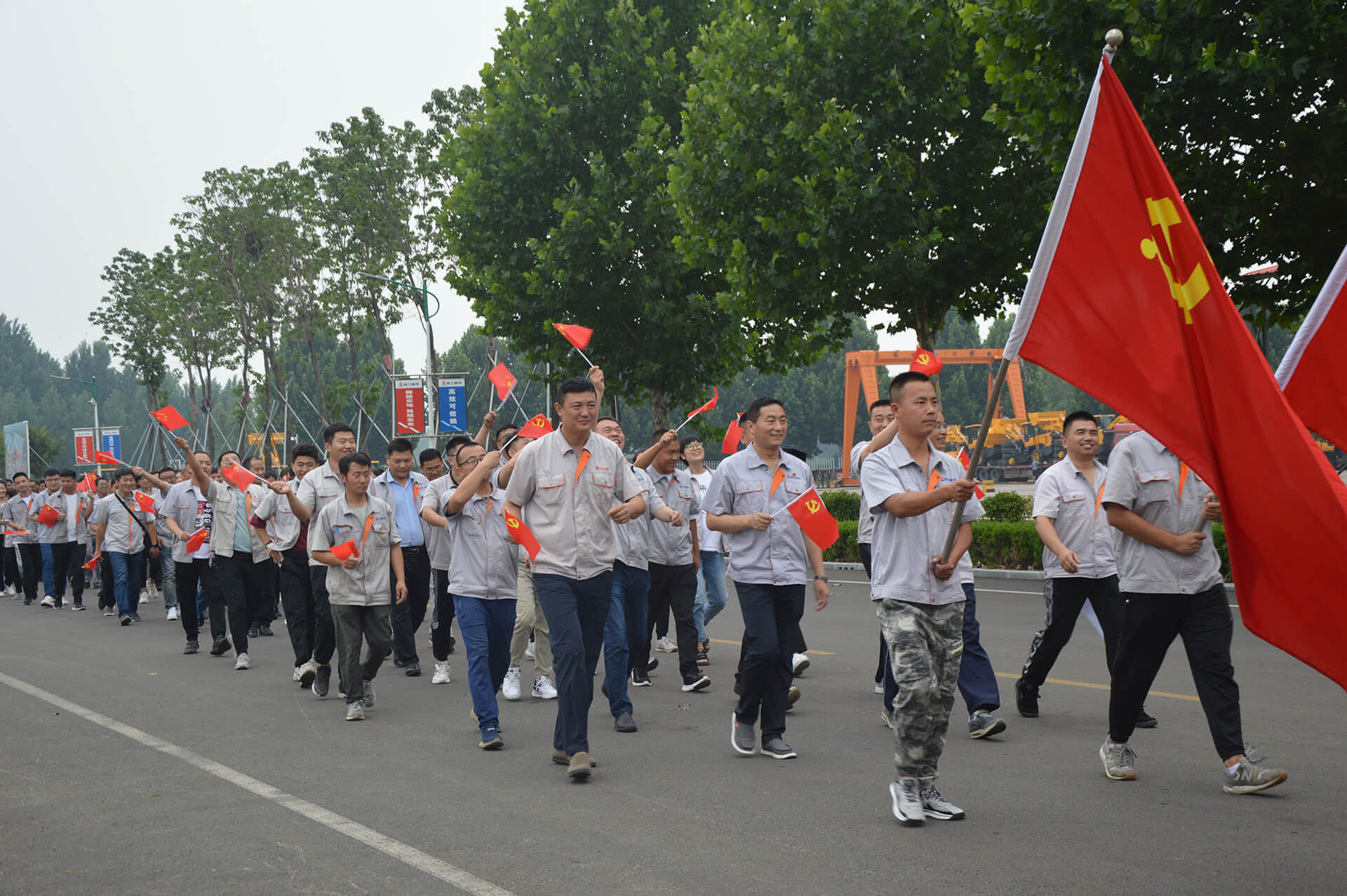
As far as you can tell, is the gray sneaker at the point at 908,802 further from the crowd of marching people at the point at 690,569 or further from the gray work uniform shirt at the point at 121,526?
the gray work uniform shirt at the point at 121,526

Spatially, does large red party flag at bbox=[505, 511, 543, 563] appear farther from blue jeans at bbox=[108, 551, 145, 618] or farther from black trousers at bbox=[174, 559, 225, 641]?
blue jeans at bbox=[108, 551, 145, 618]

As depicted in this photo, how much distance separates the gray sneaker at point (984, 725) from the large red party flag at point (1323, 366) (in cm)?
303

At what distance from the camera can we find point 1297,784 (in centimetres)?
592

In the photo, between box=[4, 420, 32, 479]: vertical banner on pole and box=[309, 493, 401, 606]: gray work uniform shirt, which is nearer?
box=[309, 493, 401, 606]: gray work uniform shirt

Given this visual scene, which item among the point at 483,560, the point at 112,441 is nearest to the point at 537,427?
the point at 483,560

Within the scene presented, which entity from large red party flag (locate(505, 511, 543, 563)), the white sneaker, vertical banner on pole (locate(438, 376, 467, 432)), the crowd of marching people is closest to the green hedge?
the crowd of marching people

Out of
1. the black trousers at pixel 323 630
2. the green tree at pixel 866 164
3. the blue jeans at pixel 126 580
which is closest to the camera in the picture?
the black trousers at pixel 323 630

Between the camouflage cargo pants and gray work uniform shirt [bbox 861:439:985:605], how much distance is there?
0.06m

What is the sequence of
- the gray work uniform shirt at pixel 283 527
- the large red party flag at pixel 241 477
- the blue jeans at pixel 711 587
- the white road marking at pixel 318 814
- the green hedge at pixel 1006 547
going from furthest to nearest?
the green hedge at pixel 1006 547 < the blue jeans at pixel 711 587 < the large red party flag at pixel 241 477 < the gray work uniform shirt at pixel 283 527 < the white road marking at pixel 318 814

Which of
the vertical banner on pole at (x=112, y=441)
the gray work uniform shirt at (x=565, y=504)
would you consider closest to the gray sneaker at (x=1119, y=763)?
the gray work uniform shirt at (x=565, y=504)

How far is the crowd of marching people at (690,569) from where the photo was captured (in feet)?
18.4

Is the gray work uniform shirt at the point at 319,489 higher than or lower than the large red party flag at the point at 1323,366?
lower

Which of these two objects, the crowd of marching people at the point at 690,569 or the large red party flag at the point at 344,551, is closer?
the crowd of marching people at the point at 690,569

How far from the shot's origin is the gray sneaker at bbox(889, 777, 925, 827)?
5363 millimetres
